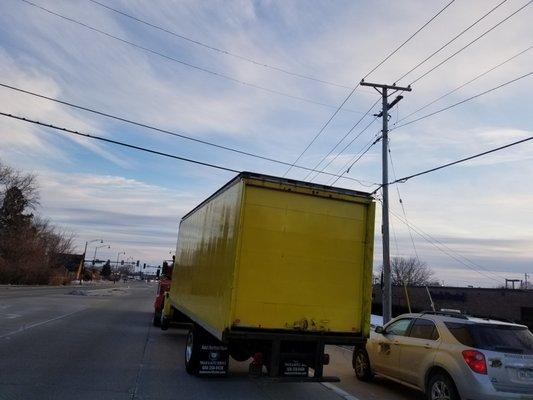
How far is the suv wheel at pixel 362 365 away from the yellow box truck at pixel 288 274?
2.00 metres

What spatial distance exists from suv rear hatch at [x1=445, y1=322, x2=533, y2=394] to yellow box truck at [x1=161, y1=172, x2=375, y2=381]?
65.3 inches

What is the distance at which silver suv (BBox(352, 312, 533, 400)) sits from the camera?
759 centimetres

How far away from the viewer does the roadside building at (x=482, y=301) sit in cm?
3422

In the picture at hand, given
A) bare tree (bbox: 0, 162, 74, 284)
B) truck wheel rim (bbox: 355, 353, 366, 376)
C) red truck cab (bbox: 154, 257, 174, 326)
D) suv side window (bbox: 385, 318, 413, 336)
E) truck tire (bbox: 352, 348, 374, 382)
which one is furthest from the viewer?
bare tree (bbox: 0, 162, 74, 284)

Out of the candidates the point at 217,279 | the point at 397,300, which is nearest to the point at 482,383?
the point at 217,279

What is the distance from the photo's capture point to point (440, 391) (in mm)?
8148

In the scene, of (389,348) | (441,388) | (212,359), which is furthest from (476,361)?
(212,359)

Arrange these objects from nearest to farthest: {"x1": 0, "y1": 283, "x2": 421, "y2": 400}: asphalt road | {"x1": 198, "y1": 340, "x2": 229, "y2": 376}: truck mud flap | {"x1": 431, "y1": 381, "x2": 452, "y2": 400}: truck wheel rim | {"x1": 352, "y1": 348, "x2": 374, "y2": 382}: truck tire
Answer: {"x1": 431, "y1": 381, "x2": 452, "y2": 400}: truck wheel rim → {"x1": 0, "y1": 283, "x2": 421, "y2": 400}: asphalt road → {"x1": 198, "y1": 340, "x2": 229, "y2": 376}: truck mud flap → {"x1": 352, "y1": 348, "x2": 374, "y2": 382}: truck tire

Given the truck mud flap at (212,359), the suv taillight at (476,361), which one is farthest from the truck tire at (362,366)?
the suv taillight at (476,361)

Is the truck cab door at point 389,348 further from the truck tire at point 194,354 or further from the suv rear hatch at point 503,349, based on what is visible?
the truck tire at point 194,354

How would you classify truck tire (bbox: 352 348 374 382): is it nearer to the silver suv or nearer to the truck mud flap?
the silver suv

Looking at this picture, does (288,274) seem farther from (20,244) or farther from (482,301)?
(20,244)

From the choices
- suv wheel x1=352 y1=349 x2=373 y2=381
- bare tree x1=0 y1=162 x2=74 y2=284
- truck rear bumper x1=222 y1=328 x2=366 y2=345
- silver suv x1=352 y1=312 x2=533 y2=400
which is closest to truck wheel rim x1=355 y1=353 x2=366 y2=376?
suv wheel x1=352 y1=349 x2=373 y2=381

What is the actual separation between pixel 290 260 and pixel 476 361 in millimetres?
3061
